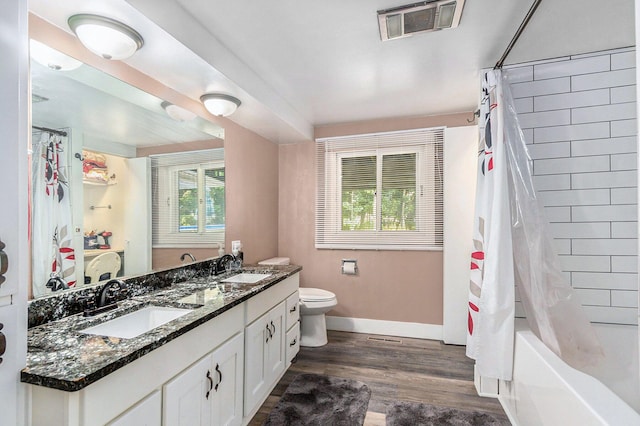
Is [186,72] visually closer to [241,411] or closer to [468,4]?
[468,4]

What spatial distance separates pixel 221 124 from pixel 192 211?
0.79m

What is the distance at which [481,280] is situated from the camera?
2.04 m

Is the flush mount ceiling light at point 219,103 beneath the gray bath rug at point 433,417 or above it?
above

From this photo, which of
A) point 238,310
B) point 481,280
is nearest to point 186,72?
point 238,310

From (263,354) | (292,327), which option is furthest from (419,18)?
(292,327)

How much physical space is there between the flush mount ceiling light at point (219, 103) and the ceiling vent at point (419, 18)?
1082 millimetres

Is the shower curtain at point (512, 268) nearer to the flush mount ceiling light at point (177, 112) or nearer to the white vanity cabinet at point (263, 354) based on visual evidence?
the white vanity cabinet at point (263, 354)

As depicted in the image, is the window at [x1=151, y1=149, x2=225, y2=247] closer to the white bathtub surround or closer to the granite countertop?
the granite countertop

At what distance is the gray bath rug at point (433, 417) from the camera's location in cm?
180

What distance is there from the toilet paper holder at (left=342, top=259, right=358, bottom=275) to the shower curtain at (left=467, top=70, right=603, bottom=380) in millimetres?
1415

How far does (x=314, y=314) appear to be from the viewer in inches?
112

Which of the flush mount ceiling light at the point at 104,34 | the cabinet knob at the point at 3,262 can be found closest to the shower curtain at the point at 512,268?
the flush mount ceiling light at the point at 104,34

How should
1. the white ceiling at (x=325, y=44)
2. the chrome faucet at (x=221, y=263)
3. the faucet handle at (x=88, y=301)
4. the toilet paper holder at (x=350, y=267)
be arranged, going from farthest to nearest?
1. the toilet paper holder at (x=350, y=267)
2. the chrome faucet at (x=221, y=263)
3. the white ceiling at (x=325, y=44)
4. the faucet handle at (x=88, y=301)

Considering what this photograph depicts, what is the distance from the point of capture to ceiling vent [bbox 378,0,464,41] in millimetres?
1488
